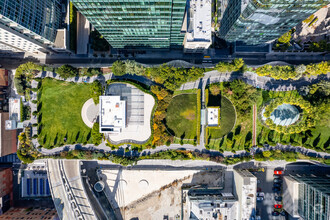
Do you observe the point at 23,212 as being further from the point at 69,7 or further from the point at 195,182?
the point at 69,7

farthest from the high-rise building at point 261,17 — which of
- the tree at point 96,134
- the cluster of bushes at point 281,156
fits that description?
the tree at point 96,134

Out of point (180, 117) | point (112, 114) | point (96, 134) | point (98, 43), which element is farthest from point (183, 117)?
point (98, 43)

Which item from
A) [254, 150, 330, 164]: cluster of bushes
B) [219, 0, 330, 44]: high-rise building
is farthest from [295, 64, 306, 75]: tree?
[254, 150, 330, 164]: cluster of bushes

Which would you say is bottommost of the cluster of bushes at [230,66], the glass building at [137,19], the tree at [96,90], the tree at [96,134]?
the tree at [96,134]

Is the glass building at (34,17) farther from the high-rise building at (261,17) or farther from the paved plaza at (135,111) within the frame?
the high-rise building at (261,17)

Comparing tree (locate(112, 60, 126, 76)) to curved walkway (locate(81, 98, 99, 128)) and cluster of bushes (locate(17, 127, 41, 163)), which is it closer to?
curved walkway (locate(81, 98, 99, 128))

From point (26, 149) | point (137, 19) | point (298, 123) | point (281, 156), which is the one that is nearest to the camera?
point (137, 19)

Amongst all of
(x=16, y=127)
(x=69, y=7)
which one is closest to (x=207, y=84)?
(x=69, y=7)

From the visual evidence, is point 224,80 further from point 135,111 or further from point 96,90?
point 96,90
